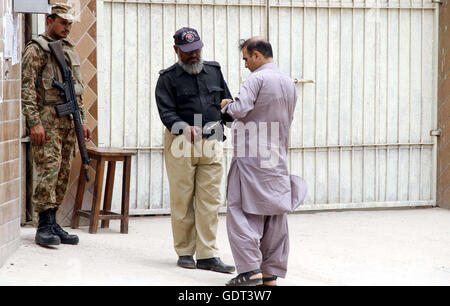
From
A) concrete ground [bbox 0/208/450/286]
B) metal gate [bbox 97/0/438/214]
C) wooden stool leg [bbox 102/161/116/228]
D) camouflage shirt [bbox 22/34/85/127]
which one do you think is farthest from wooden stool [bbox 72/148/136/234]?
camouflage shirt [bbox 22/34/85/127]

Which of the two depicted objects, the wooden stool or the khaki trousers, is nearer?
the khaki trousers

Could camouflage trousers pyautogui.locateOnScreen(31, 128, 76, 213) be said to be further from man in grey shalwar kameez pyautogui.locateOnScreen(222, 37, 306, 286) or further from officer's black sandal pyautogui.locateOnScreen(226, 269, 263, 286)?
officer's black sandal pyautogui.locateOnScreen(226, 269, 263, 286)

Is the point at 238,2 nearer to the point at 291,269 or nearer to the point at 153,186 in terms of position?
the point at 153,186

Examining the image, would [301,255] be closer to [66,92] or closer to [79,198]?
[79,198]

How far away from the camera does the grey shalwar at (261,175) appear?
573cm

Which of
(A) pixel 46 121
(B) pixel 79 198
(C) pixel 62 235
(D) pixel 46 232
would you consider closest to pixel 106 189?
(B) pixel 79 198

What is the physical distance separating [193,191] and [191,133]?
51 cm

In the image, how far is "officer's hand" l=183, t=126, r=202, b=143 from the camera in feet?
20.8

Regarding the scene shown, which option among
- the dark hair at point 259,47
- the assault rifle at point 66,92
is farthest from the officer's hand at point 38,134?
the dark hair at point 259,47

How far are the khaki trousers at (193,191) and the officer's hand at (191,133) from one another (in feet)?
0.35

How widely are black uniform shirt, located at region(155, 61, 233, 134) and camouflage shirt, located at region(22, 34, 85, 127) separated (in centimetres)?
98

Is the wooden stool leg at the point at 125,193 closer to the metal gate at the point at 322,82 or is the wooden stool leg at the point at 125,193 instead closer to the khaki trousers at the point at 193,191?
the metal gate at the point at 322,82

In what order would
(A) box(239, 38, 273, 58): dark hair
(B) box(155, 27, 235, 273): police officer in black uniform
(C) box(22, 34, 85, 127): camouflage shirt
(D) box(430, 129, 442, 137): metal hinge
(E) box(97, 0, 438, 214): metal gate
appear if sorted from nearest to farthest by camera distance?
(A) box(239, 38, 273, 58): dark hair
(B) box(155, 27, 235, 273): police officer in black uniform
(C) box(22, 34, 85, 127): camouflage shirt
(E) box(97, 0, 438, 214): metal gate
(D) box(430, 129, 442, 137): metal hinge

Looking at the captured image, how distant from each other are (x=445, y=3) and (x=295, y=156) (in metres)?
2.31
